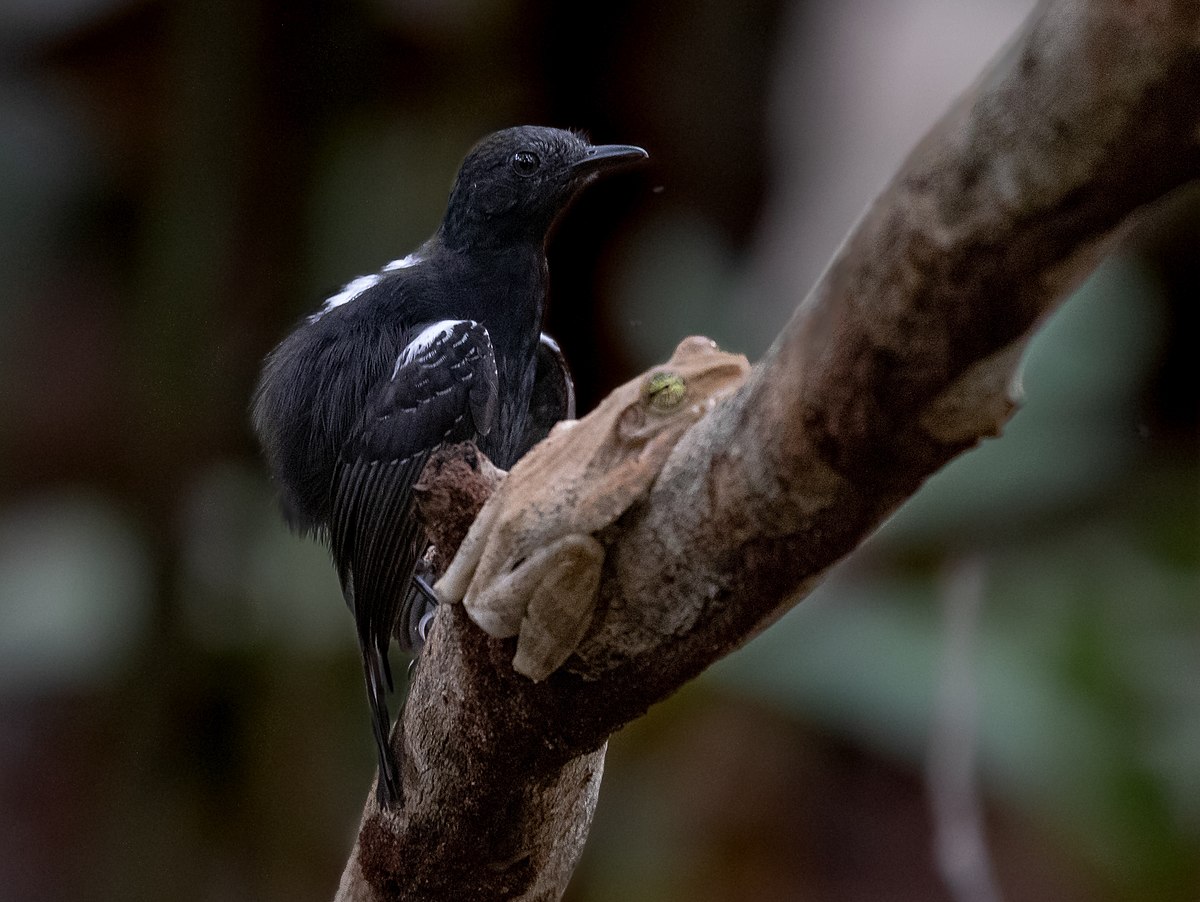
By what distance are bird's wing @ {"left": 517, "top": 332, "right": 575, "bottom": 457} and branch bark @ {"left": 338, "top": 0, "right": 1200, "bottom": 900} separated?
4.80 feet

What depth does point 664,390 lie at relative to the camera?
1757mm

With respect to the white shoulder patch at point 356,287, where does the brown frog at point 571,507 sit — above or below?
above

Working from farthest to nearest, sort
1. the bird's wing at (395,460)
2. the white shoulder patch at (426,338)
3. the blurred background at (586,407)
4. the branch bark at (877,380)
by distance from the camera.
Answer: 1. the blurred background at (586,407)
2. the white shoulder patch at (426,338)
3. the bird's wing at (395,460)
4. the branch bark at (877,380)

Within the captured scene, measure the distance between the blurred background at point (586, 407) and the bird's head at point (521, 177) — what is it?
118 cm

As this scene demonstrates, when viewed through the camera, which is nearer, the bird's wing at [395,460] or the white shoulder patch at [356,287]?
the bird's wing at [395,460]

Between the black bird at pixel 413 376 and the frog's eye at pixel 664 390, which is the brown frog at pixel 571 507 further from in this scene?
the black bird at pixel 413 376

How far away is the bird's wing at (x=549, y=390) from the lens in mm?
3527

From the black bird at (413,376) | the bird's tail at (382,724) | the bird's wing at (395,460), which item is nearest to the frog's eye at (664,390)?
the bird's tail at (382,724)

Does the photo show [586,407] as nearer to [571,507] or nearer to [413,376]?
[413,376]

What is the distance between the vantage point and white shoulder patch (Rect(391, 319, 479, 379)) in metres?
3.06

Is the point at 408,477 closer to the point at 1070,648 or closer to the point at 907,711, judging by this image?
the point at 907,711

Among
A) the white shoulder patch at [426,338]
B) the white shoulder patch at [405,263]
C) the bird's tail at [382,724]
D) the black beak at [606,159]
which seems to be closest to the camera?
the bird's tail at [382,724]

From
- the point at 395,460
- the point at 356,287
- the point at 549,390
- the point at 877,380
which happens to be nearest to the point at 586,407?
the point at 549,390

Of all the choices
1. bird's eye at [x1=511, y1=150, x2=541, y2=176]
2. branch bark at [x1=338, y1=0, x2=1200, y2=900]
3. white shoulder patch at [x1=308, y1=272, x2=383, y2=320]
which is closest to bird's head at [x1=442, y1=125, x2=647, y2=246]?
bird's eye at [x1=511, y1=150, x2=541, y2=176]
